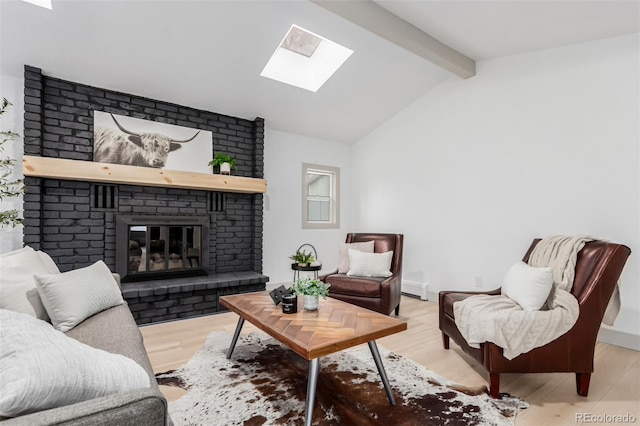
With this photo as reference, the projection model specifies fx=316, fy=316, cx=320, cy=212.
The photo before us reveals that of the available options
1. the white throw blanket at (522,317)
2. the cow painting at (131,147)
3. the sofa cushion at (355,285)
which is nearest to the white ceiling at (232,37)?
the cow painting at (131,147)

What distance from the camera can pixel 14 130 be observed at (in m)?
3.06

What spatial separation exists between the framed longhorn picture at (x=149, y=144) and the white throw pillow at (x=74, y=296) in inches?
70.4

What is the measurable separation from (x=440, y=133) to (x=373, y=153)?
3.96 ft

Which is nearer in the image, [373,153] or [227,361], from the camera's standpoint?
[227,361]

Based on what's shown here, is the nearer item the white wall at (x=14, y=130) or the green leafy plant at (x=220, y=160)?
the white wall at (x=14, y=130)

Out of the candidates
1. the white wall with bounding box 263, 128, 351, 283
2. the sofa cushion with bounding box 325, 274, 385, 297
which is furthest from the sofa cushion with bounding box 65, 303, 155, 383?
the white wall with bounding box 263, 128, 351, 283

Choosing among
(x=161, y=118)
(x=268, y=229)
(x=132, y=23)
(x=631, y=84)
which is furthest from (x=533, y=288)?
(x=161, y=118)

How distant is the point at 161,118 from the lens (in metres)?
3.75

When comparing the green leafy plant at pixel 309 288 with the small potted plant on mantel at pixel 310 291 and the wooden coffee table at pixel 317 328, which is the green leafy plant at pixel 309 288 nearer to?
the small potted plant on mantel at pixel 310 291

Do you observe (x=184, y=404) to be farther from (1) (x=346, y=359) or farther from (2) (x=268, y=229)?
(2) (x=268, y=229)

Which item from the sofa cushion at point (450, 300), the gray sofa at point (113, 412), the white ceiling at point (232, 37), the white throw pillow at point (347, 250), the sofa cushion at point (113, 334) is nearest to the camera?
the gray sofa at point (113, 412)

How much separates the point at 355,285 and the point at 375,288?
23cm

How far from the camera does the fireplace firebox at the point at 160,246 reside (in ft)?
11.5

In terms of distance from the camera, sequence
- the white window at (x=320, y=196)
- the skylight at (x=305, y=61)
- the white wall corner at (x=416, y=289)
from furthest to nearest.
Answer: the white window at (x=320, y=196) < the white wall corner at (x=416, y=289) < the skylight at (x=305, y=61)
